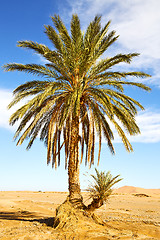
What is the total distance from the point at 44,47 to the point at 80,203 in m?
7.36

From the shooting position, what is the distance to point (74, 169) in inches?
444

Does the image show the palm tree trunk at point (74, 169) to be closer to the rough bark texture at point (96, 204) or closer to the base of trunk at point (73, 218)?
the base of trunk at point (73, 218)

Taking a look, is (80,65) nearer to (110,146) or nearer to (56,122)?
(56,122)

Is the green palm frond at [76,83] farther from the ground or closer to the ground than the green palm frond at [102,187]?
farther from the ground

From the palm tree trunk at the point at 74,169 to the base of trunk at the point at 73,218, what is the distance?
34 cm

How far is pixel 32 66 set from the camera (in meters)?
12.1

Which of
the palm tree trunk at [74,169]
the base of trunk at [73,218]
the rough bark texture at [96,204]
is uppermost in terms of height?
the palm tree trunk at [74,169]

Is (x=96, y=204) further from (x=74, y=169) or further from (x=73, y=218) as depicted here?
(x=74, y=169)

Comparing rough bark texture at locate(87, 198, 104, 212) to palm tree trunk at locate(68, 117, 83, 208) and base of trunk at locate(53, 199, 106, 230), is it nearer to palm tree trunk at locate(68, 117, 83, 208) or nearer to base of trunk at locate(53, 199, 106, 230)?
base of trunk at locate(53, 199, 106, 230)

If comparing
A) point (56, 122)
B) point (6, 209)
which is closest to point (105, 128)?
point (56, 122)

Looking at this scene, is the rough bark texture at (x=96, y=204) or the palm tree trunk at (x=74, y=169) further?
the palm tree trunk at (x=74, y=169)

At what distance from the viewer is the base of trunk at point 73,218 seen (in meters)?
9.92

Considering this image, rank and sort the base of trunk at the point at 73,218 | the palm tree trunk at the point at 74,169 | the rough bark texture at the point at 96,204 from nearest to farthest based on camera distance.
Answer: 1. the base of trunk at the point at 73,218
2. the rough bark texture at the point at 96,204
3. the palm tree trunk at the point at 74,169

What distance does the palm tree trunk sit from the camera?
11.1 m
